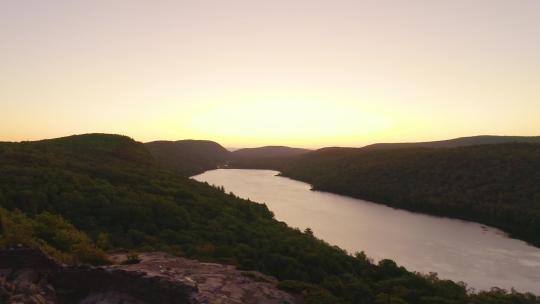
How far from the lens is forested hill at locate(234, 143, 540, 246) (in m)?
62.7

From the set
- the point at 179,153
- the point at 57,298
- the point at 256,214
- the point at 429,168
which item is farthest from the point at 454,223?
the point at 179,153

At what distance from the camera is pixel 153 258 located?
19453mm

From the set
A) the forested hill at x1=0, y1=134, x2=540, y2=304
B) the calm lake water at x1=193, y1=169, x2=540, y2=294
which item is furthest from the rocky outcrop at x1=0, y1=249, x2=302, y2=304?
the calm lake water at x1=193, y1=169, x2=540, y2=294

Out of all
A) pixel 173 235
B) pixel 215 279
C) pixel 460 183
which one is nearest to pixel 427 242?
pixel 460 183

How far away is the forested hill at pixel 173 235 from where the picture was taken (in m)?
18.4

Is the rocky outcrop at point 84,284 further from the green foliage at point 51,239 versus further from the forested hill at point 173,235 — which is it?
the forested hill at point 173,235

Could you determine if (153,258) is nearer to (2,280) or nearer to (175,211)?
(2,280)

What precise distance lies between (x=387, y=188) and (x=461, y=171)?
15606mm

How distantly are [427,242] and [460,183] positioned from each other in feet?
110

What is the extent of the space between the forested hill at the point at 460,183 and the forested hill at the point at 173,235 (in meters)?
37.5

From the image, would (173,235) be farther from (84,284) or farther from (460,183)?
(460,183)

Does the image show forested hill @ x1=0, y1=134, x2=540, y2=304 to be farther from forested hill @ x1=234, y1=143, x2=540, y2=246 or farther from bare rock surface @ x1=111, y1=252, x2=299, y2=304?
forested hill @ x1=234, y1=143, x2=540, y2=246

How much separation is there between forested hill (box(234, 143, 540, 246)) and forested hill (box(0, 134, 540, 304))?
37524 mm

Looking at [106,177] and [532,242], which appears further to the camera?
[532,242]
